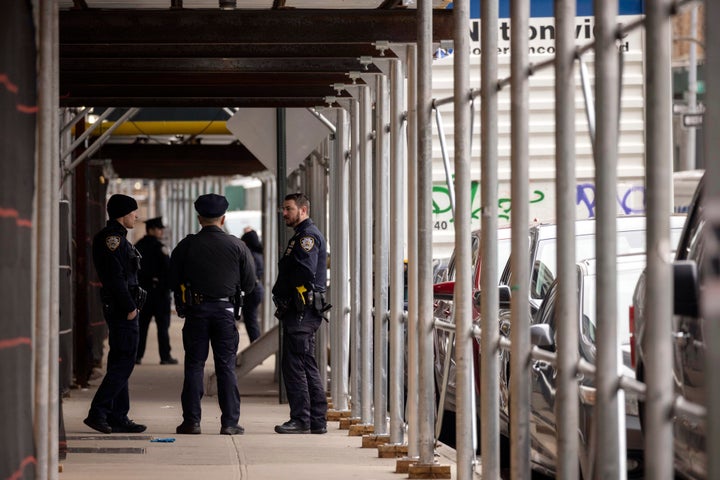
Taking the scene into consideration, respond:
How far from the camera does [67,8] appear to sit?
1018cm

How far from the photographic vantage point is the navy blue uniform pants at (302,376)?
12508 mm

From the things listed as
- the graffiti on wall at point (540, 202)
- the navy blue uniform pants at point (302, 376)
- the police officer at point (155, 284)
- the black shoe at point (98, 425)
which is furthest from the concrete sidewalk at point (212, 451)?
the police officer at point (155, 284)

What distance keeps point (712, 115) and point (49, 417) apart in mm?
4640

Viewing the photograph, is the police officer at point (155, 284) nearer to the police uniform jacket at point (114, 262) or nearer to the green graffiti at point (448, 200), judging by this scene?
the green graffiti at point (448, 200)

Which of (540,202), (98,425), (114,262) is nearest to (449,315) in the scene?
(114,262)

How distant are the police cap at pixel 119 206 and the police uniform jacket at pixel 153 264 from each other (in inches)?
351

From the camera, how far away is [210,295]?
12328mm

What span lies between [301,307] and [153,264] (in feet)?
31.2

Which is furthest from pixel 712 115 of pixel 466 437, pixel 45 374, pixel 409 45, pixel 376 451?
pixel 376 451

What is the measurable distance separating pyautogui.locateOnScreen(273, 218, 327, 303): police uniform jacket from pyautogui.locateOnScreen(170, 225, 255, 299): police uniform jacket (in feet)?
1.32

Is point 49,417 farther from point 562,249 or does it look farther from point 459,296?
point 562,249

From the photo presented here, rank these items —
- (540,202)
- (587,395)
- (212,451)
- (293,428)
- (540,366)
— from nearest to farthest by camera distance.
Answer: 1. (587,395)
2. (540,366)
3. (212,451)
4. (293,428)
5. (540,202)

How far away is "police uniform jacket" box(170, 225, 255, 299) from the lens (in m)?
12.3

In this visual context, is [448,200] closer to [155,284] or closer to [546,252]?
[155,284]
